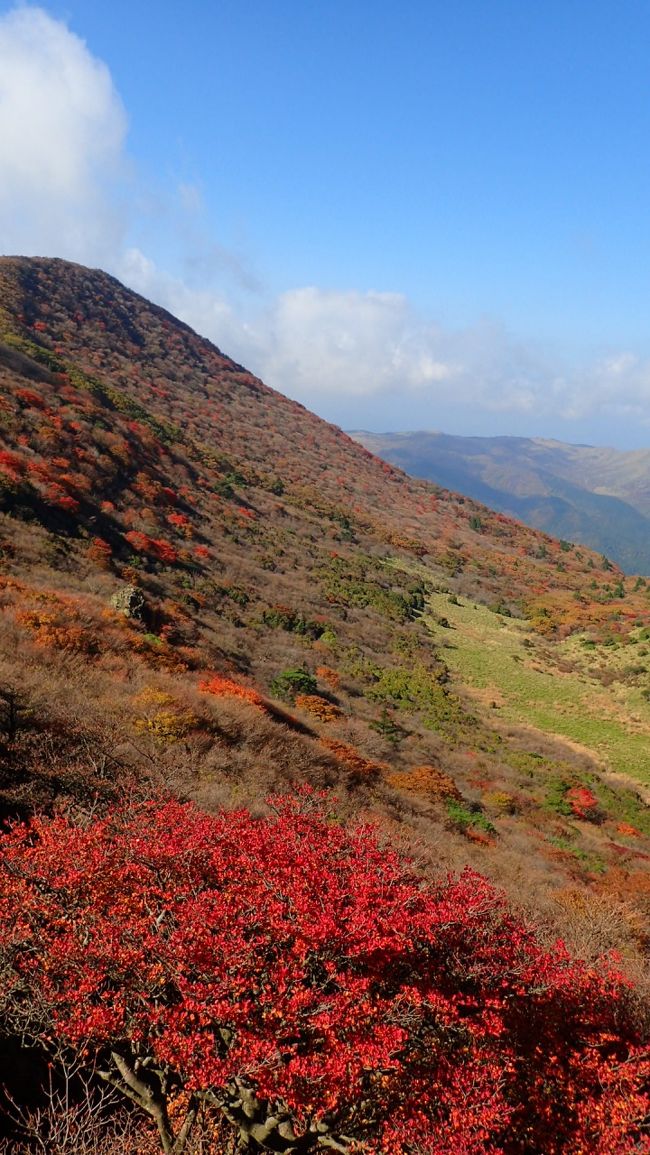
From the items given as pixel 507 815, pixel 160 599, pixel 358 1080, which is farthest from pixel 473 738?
pixel 358 1080

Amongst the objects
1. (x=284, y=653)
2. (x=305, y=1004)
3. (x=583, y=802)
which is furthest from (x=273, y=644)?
(x=305, y=1004)

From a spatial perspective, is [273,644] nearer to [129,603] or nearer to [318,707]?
[318,707]

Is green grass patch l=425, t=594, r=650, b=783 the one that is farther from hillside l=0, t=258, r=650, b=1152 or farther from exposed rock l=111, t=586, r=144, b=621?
exposed rock l=111, t=586, r=144, b=621

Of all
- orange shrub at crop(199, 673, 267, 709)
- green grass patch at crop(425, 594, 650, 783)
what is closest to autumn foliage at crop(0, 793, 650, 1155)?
orange shrub at crop(199, 673, 267, 709)

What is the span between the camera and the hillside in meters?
11.6

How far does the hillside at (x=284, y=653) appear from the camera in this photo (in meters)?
11.6

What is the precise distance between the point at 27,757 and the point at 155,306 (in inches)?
3868

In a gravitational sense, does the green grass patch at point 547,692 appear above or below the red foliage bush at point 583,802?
above

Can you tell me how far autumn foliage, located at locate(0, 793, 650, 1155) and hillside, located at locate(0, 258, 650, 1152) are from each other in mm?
2281

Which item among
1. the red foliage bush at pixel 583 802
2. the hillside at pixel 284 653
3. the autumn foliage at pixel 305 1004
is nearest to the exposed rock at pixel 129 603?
the hillside at pixel 284 653

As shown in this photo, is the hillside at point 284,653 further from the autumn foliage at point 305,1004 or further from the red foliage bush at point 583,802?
the autumn foliage at point 305,1004

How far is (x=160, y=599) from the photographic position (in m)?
25.1

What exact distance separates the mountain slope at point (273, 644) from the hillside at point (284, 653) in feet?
0.38

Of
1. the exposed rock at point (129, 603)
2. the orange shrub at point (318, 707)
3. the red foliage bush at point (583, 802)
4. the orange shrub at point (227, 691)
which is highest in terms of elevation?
the exposed rock at point (129, 603)
